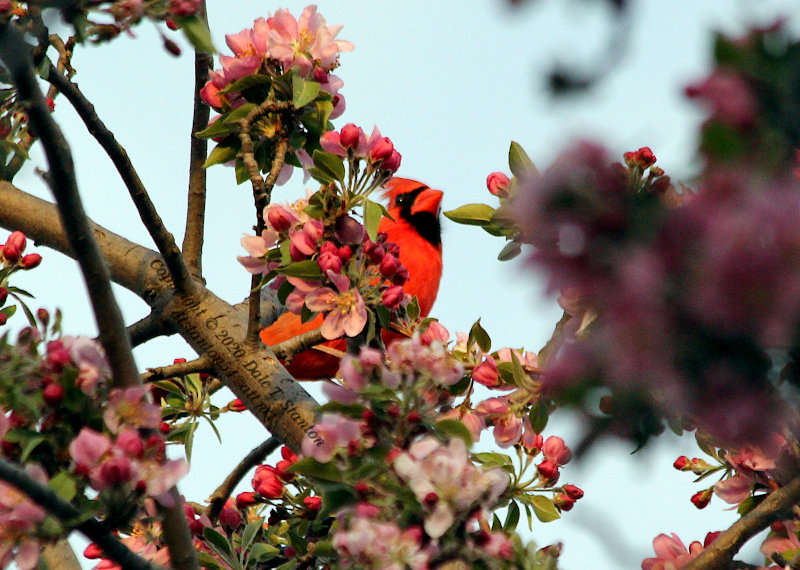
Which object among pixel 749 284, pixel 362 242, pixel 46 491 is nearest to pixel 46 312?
pixel 46 491

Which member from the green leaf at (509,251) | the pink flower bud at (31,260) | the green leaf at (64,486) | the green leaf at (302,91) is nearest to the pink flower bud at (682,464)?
the green leaf at (509,251)

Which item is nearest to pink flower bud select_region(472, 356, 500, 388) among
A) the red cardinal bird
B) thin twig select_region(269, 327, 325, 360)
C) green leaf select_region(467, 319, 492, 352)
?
green leaf select_region(467, 319, 492, 352)

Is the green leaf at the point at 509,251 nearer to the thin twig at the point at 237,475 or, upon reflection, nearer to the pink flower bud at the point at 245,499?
the thin twig at the point at 237,475

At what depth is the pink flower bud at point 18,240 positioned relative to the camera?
3492 mm

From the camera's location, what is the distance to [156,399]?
3.64 metres

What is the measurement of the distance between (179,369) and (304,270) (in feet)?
2.12

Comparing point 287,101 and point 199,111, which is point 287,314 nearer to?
Result: point 199,111

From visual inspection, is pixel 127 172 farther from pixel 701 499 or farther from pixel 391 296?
pixel 701 499

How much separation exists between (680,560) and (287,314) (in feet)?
9.59

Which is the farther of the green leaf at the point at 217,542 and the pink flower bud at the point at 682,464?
the pink flower bud at the point at 682,464

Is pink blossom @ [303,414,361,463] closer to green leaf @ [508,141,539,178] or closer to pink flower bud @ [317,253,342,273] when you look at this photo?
pink flower bud @ [317,253,342,273]

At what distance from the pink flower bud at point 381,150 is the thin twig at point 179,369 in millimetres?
889

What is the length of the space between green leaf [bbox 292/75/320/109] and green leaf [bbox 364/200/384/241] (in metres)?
0.45

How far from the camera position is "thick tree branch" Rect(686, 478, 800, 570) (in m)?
2.66
